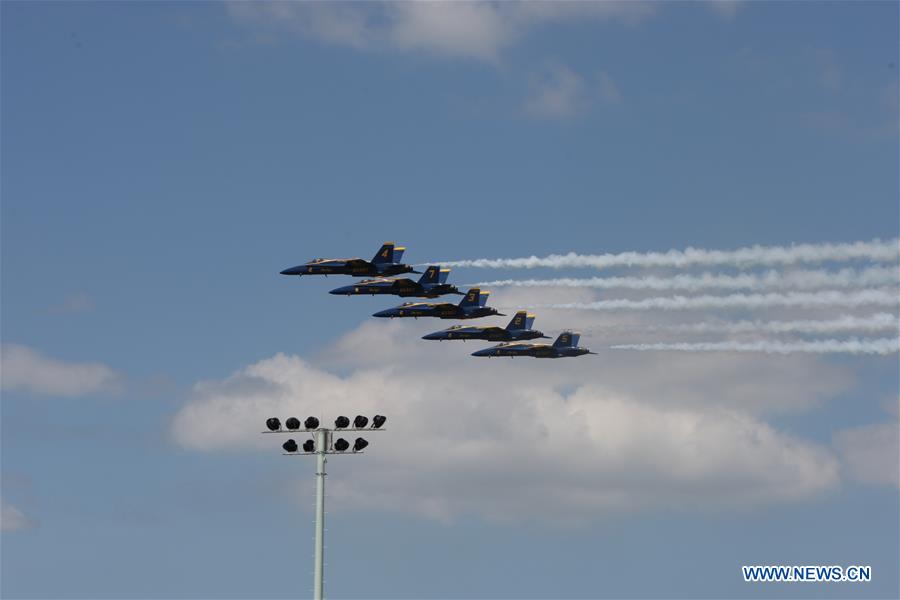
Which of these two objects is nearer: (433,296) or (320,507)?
(320,507)

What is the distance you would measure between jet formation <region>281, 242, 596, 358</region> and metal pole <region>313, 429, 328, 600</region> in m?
46.2

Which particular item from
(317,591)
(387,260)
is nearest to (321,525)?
(317,591)

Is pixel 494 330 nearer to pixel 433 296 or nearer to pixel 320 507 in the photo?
pixel 433 296

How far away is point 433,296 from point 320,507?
5214 centimetres

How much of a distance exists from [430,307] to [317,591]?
57.2 metres

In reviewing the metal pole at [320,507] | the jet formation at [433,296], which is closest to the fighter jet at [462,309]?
the jet formation at [433,296]

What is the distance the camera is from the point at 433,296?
188875mm

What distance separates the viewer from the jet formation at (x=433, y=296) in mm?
184375

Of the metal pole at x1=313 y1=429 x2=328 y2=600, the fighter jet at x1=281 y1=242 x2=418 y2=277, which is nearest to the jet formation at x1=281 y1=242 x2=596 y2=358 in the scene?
the fighter jet at x1=281 y1=242 x2=418 y2=277

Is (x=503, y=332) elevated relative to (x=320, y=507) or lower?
elevated

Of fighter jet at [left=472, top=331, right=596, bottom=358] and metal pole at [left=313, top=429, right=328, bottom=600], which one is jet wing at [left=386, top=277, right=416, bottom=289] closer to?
fighter jet at [left=472, top=331, right=596, bottom=358]

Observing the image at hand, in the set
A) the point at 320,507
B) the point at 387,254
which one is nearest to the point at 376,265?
the point at 387,254

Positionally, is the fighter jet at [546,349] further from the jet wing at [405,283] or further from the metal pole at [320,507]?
the metal pole at [320,507]

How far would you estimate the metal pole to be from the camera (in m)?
139
